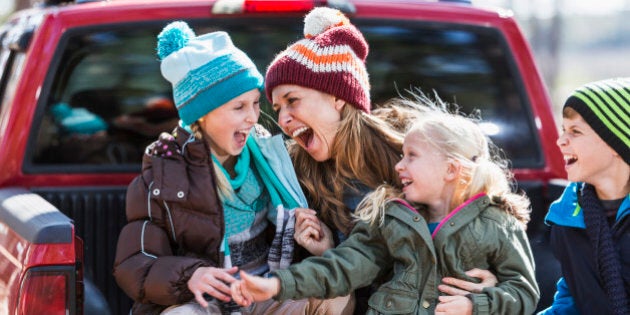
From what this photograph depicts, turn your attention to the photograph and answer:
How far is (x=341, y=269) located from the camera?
3195 millimetres

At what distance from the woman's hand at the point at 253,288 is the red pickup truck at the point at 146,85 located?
0.90m

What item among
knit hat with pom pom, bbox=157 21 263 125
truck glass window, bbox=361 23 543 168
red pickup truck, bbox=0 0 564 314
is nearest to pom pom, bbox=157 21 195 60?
knit hat with pom pom, bbox=157 21 263 125

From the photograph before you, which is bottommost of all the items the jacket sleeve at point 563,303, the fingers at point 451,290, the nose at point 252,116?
the jacket sleeve at point 563,303

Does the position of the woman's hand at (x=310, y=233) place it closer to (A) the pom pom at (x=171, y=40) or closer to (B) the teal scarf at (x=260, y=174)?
(B) the teal scarf at (x=260, y=174)

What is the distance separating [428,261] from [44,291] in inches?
46.0

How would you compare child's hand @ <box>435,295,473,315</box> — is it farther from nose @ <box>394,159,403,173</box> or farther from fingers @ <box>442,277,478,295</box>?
nose @ <box>394,159,403,173</box>

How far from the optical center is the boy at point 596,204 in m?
3.09

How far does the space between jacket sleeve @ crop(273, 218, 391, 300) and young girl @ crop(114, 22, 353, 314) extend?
0.16 meters

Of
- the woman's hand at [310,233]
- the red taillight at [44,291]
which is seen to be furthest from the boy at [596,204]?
the red taillight at [44,291]

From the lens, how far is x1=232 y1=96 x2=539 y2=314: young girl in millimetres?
A: 3127

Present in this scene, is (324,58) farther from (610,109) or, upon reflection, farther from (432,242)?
(610,109)

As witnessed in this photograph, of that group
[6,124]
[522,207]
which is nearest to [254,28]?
[6,124]

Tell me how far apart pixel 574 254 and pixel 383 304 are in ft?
2.05

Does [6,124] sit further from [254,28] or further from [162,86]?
[254,28]
